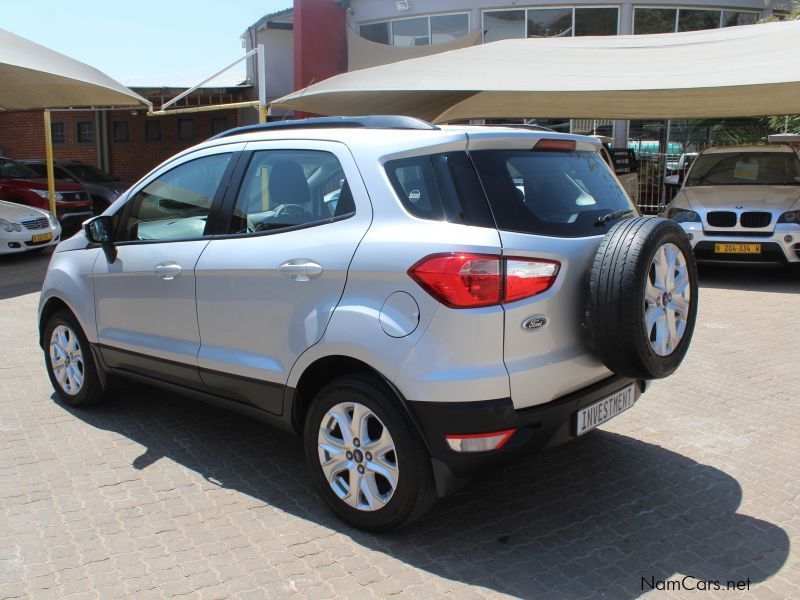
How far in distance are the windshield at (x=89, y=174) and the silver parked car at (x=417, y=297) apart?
16462 mm

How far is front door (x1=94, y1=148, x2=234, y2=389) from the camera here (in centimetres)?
415

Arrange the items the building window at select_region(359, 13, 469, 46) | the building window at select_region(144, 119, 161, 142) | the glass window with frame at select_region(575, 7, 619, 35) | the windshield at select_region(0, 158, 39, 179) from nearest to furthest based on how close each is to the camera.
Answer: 1. the windshield at select_region(0, 158, 39, 179)
2. the glass window with frame at select_region(575, 7, 619, 35)
3. the building window at select_region(359, 13, 469, 46)
4. the building window at select_region(144, 119, 161, 142)

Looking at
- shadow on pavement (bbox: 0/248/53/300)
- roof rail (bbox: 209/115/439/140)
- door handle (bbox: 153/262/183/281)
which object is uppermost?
roof rail (bbox: 209/115/439/140)

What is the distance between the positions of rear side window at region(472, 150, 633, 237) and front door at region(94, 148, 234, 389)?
63.5 inches

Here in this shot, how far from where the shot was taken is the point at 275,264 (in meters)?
3.62

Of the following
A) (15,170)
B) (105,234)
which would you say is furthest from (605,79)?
(15,170)

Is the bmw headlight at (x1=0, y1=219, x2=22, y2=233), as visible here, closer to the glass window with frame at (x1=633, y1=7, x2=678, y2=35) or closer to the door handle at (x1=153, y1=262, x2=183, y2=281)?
the door handle at (x1=153, y1=262, x2=183, y2=281)

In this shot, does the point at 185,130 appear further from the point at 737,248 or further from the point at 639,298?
the point at 639,298

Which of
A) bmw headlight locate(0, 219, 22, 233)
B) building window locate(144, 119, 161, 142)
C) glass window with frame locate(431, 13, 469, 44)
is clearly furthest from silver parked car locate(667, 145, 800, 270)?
building window locate(144, 119, 161, 142)

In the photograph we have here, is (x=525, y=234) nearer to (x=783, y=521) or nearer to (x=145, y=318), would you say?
(x=783, y=521)

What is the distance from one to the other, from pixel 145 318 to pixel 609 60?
928 cm

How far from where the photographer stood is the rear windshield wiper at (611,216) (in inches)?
138

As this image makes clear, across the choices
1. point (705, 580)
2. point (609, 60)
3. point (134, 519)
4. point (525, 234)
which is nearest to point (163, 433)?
point (134, 519)

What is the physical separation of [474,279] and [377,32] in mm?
18614
